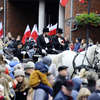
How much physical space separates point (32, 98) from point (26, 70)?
198 centimetres

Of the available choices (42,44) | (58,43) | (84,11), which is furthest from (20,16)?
(42,44)

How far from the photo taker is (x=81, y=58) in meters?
13.4

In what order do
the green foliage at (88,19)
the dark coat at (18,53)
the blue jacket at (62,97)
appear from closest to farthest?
the blue jacket at (62,97)
the dark coat at (18,53)
the green foliage at (88,19)

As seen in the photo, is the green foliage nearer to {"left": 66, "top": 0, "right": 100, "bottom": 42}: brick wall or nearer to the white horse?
{"left": 66, "top": 0, "right": 100, "bottom": 42}: brick wall

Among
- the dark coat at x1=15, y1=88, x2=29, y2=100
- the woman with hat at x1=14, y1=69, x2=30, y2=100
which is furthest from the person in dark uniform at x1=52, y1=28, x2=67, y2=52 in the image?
the dark coat at x1=15, y1=88, x2=29, y2=100

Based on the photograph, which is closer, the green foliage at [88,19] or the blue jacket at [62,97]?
the blue jacket at [62,97]

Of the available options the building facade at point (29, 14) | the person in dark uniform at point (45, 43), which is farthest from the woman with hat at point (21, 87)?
the building facade at point (29, 14)

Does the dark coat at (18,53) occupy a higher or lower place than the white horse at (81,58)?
lower

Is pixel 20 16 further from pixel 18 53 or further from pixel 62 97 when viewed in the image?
pixel 62 97

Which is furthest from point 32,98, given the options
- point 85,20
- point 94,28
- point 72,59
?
point 94,28

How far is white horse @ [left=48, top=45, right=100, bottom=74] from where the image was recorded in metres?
12.9

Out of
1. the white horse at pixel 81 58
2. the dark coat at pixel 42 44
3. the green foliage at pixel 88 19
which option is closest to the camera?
the white horse at pixel 81 58

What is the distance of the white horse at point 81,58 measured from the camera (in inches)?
510

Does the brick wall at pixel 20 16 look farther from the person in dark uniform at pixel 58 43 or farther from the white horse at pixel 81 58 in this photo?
the white horse at pixel 81 58
